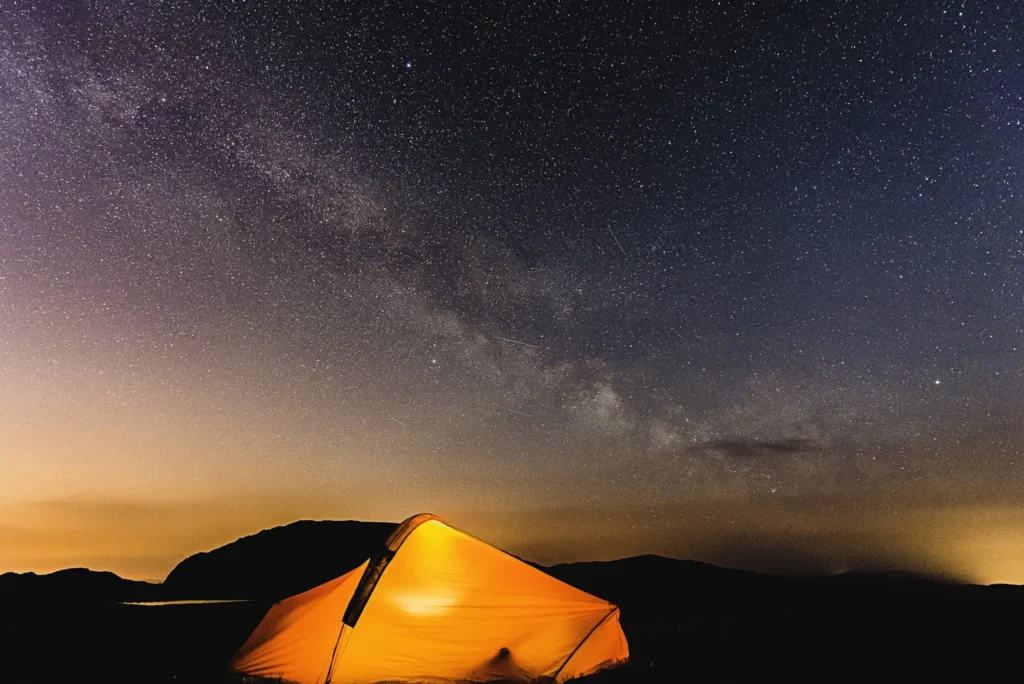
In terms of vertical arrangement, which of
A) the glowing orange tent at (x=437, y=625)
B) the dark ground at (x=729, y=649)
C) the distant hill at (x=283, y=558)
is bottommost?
the dark ground at (x=729, y=649)

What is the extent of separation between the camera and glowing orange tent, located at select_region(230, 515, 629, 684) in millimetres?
8117

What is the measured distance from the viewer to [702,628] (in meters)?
16.2

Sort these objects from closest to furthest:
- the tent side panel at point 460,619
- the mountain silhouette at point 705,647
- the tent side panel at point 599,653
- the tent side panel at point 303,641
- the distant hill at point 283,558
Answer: the tent side panel at point 460,619
the tent side panel at point 303,641
the tent side panel at point 599,653
the mountain silhouette at point 705,647
the distant hill at point 283,558

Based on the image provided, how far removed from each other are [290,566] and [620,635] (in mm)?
122722

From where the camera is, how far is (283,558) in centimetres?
12362

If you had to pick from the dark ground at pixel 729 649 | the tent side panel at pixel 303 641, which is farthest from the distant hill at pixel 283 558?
the tent side panel at pixel 303 641

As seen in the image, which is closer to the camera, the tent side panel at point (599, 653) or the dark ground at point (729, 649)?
the tent side panel at point (599, 653)

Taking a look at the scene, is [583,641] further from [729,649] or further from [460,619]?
[729,649]

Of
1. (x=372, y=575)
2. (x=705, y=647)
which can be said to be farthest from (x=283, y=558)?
(x=372, y=575)

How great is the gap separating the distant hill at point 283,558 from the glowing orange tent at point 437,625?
97.0 meters

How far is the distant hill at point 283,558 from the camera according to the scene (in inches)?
4218

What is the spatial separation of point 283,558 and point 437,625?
128m

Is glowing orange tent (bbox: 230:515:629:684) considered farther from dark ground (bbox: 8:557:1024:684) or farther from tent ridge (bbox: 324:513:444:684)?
dark ground (bbox: 8:557:1024:684)

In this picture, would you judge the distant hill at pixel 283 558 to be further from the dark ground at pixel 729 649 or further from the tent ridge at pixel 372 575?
the tent ridge at pixel 372 575
